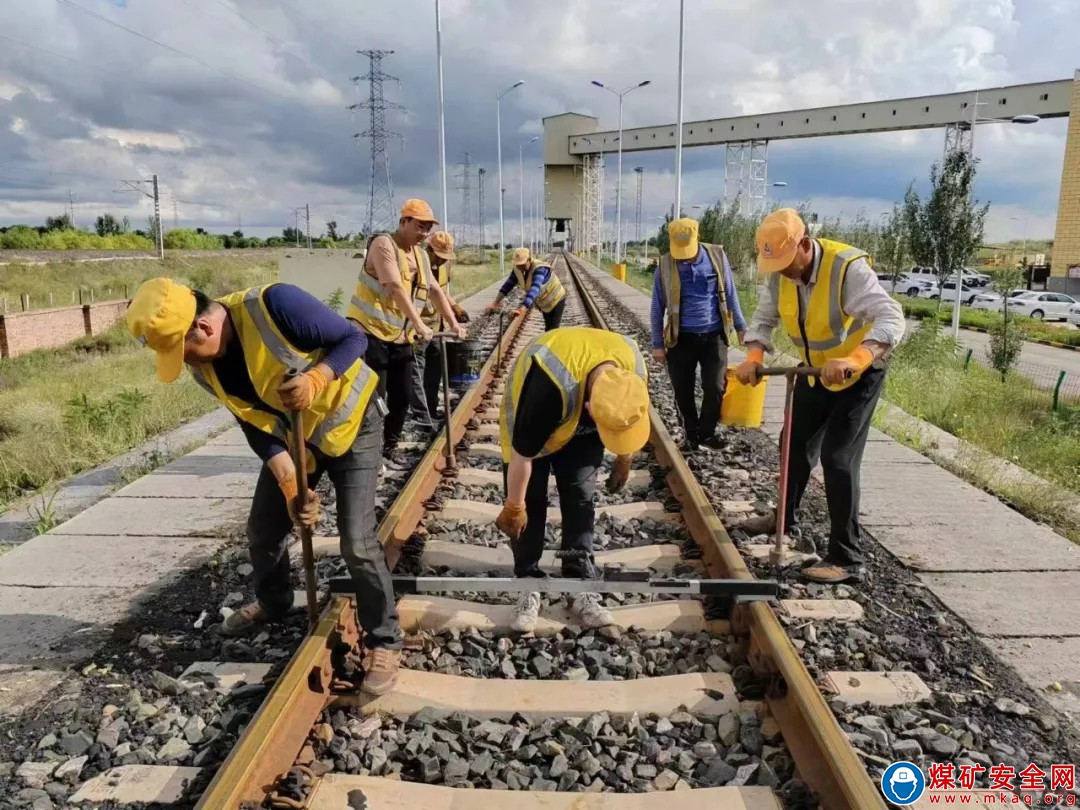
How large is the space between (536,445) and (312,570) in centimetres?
110

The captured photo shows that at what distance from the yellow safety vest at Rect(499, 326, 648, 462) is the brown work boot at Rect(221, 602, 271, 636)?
1.41 meters

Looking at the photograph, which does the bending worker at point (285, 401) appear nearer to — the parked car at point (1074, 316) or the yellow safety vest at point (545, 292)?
the yellow safety vest at point (545, 292)

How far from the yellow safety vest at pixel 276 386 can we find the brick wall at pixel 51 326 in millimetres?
17541

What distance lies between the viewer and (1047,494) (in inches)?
211

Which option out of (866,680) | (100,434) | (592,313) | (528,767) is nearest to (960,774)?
(866,680)

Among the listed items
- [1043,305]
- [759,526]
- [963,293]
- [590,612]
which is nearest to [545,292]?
[759,526]

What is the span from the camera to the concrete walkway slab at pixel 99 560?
4062mm

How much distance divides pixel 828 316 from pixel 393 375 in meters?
3.41

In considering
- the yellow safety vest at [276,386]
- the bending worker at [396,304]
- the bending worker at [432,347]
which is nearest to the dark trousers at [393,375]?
the bending worker at [396,304]

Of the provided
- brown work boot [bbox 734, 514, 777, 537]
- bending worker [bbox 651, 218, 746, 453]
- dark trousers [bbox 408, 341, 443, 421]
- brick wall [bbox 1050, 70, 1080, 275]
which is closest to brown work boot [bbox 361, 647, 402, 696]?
brown work boot [bbox 734, 514, 777, 537]

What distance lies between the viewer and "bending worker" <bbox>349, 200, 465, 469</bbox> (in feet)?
18.2

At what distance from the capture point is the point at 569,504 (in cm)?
379

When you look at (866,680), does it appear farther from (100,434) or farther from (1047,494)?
(100,434)

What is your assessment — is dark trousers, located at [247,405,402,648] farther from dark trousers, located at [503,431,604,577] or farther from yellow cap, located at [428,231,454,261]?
yellow cap, located at [428,231,454,261]
